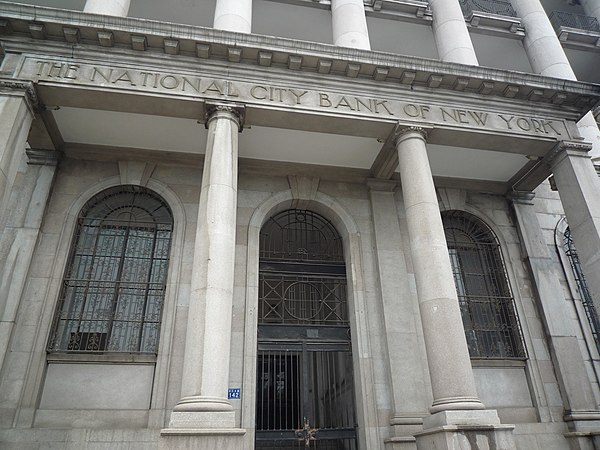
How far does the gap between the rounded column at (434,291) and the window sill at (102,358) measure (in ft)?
20.1

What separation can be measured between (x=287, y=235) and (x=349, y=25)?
6.13 m

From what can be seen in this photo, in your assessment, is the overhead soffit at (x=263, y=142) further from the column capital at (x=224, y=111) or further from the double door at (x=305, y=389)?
the double door at (x=305, y=389)

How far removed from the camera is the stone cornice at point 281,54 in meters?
9.65

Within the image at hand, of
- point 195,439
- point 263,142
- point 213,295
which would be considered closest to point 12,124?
point 213,295

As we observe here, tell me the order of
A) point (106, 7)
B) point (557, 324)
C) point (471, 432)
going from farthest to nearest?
point (557, 324)
point (106, 7)
point (471, 432)

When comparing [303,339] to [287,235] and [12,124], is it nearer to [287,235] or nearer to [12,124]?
[287,235]

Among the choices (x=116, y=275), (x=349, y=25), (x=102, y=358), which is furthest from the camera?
(x=349, y=25)

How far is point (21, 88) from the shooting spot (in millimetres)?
9227

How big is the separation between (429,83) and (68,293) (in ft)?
33.5

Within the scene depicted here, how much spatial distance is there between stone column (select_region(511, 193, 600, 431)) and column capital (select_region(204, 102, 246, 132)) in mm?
9113

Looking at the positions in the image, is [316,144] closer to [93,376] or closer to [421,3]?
[421,3]

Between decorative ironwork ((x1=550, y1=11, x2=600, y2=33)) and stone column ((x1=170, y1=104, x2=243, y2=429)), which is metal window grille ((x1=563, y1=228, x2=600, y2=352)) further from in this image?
stone column ((x1=170, y1=104, x2=243, y2=429))

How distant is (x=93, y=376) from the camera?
9.96 metres

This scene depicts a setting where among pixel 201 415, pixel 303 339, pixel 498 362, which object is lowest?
pixel 201 415
